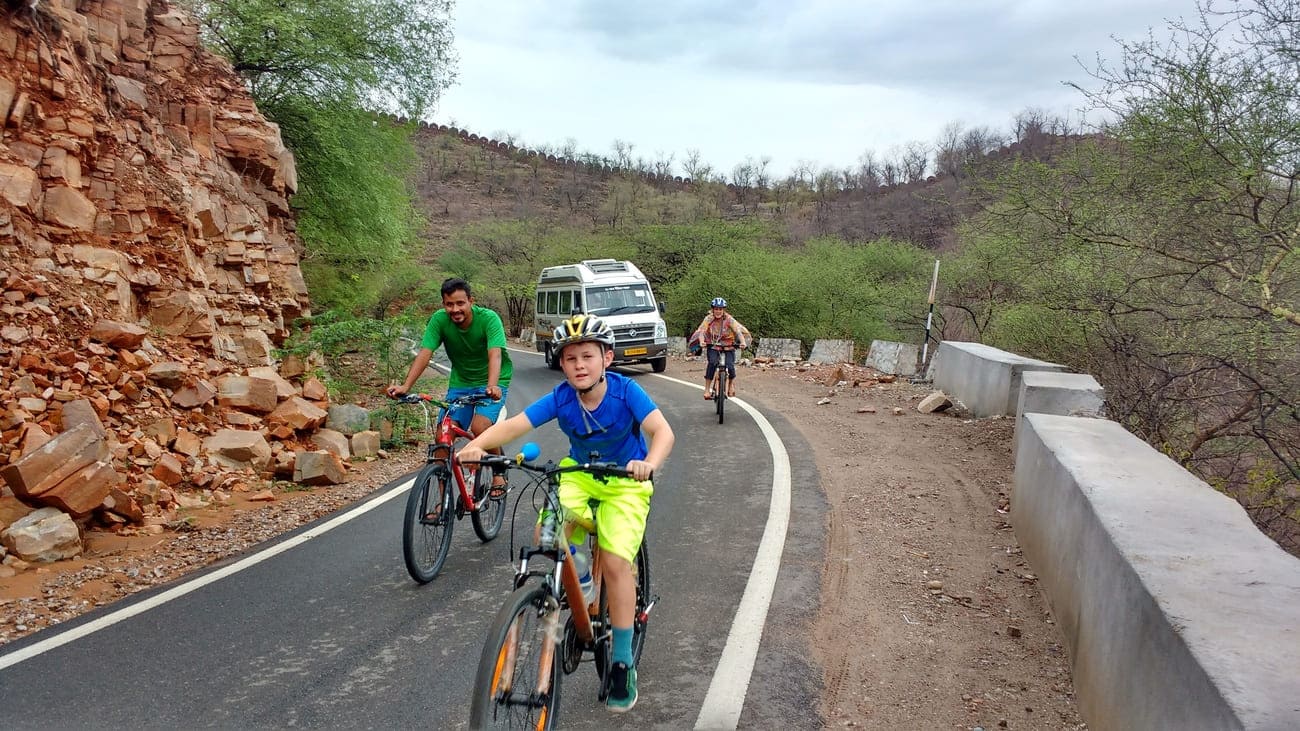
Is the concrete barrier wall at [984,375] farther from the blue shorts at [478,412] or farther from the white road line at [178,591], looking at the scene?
the white road line at [178,591]

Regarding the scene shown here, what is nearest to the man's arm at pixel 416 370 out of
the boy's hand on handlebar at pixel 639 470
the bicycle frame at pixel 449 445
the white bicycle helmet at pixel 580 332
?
the bicycle frame at pixel 449 445

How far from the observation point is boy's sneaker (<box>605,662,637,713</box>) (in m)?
3.47

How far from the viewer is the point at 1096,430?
5680 mm

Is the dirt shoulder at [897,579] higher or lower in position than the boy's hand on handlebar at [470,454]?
lower

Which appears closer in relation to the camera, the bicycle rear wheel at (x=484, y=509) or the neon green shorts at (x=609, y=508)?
the neon green shorts at (x=609, y=508)

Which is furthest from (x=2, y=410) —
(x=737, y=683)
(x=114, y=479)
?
(x=737, y=683)

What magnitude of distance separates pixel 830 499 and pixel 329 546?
174 inches

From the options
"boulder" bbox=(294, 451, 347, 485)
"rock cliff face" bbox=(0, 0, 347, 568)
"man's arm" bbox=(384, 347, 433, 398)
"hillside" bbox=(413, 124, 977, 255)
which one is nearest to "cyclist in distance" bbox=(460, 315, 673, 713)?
"man's arm" bbox=(384, 347, 433, 398)

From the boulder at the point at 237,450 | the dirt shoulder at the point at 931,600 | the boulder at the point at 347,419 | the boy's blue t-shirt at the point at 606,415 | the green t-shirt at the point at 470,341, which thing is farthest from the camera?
the boulder at the point at 347,419

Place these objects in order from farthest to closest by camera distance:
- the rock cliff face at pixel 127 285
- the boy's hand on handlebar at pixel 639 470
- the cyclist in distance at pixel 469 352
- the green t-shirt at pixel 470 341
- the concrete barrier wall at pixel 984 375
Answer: the concrete barrier wall at pixel 984 375 < the rock cliff face at pixel 127 285 < the green t-shirt at pixel 470 341 < the cyclist in distance at pixel 469 352 < the boy's hand on handlebar at pixel 639 470

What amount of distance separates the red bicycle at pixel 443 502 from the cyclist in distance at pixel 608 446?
1973 millimetres

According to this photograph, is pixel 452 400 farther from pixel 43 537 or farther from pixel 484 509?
pixel 43 537

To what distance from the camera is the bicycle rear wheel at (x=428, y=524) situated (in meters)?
5.15

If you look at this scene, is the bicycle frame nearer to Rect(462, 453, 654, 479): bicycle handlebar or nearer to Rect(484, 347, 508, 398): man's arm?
Rect(484, 347, 508, 398): man's arm
